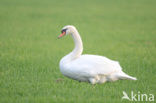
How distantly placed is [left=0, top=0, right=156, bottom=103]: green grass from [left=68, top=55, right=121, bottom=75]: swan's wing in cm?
31

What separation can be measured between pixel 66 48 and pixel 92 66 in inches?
281

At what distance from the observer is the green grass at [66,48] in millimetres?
7117

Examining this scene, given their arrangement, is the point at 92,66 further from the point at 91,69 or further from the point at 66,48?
the point at 66,48

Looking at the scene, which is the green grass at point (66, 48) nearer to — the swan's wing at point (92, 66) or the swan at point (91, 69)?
the swan at point (91, 69)

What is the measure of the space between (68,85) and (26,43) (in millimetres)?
7721

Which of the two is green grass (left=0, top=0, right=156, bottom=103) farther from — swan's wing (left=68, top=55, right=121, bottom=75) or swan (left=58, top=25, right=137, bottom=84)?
swan's wing (left=68, top=55, right=121, bottom=75)

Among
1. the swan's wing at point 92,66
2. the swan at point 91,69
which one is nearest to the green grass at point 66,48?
the swan at point 91,69

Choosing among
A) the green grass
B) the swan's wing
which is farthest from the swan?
the green grass

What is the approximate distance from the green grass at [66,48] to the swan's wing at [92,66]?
0.31 meters

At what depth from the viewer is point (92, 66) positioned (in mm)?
7691

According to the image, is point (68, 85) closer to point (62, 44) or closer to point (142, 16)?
point (62, 44)

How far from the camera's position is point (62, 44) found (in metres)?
16.0

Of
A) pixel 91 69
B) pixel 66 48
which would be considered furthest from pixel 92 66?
pixel 66 48

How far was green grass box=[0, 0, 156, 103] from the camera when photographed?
7117 mm
